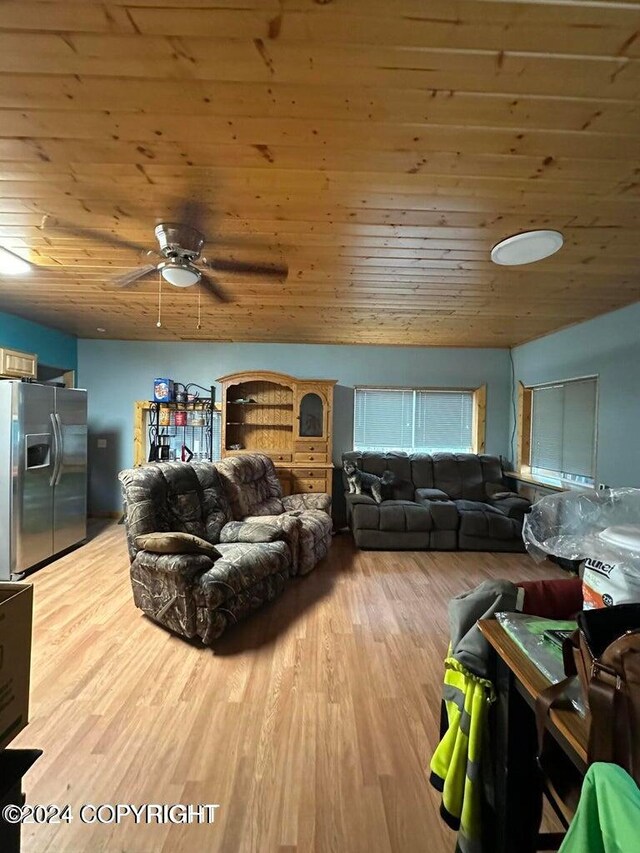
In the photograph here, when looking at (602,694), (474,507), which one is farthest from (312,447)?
(602,694)

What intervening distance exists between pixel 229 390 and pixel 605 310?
4204 mm

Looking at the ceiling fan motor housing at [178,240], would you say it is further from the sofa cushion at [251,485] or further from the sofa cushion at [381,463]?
the sofa cushion at [381,463]

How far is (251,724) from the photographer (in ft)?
5.61

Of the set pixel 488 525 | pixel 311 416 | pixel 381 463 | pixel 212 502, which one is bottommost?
pixel 488 525

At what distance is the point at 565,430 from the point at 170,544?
4.22 metres

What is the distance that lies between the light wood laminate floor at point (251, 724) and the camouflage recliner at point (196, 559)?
17 centimetres

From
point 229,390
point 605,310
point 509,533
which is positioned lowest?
point 509,533

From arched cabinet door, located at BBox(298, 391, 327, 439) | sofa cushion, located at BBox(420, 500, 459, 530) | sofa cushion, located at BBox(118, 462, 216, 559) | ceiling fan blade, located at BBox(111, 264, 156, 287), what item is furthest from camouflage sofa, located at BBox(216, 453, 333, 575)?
ceiling fan blade, located at BBox(111, 264, 156, 287)

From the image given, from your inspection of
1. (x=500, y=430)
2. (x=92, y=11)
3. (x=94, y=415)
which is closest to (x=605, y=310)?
(x=500, y=430)

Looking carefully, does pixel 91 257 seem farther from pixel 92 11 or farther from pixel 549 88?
pixel 549 88

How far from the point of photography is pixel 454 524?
4145mm

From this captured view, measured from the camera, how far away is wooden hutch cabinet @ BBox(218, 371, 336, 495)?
4.77 meters

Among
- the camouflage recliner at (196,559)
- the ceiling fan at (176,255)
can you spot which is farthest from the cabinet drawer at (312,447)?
the ceiling fan at (176,255)

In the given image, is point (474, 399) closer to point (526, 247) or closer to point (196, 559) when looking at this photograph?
point (526, 247)
